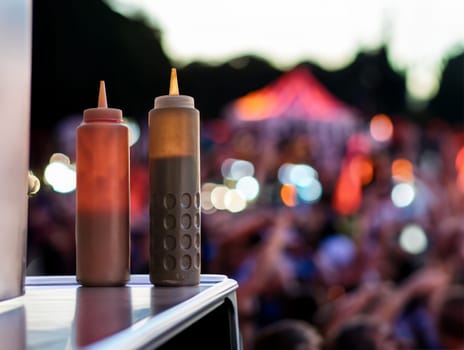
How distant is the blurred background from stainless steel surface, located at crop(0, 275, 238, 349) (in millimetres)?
2167

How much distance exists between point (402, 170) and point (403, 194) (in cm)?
10

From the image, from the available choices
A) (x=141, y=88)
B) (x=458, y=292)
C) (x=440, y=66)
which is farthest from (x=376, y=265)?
(x=141, y=88)

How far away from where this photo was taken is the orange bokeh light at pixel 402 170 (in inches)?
125

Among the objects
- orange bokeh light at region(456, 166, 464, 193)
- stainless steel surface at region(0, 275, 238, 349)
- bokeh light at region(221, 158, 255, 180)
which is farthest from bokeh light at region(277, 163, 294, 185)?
stainless steel surface at region(0, 275, 238, 349)

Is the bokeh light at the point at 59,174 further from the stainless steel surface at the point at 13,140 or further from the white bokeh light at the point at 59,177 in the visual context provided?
the stainless steel surface at the point at 13,140

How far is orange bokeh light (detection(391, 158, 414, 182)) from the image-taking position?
3.19m

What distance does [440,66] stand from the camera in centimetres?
326

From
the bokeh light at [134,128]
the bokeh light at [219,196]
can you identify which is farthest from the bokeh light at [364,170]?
the bokeh light at [134,128]

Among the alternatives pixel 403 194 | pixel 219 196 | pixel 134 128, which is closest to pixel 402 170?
pixel 403 194

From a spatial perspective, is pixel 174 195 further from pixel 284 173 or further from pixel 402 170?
pixel 402 170

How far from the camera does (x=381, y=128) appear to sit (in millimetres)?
3191

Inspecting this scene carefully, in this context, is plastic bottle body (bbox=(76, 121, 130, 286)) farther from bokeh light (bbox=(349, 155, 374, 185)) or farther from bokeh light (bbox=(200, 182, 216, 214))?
bokeh light (bbox=(349, 155, 374, 185))

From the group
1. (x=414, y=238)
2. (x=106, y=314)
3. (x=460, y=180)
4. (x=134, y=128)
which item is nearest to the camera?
(x=106, y=314)

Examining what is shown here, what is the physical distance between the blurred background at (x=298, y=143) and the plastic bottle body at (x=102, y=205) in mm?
2110
